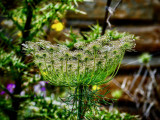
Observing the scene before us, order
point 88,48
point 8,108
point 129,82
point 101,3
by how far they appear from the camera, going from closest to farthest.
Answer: point 88,48
point 8,108
point 129,82
point 101,3

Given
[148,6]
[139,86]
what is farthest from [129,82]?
[148,6]

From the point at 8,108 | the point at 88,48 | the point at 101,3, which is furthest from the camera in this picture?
the point at 101,3

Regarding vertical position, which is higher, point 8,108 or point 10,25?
point 10,25

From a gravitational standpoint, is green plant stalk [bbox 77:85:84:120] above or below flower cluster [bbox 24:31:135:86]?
below

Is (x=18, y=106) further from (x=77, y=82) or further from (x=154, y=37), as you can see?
(x=154, y=37)

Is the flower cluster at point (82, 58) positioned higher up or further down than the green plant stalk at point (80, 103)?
higher up

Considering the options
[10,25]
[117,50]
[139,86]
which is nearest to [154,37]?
[139,86]

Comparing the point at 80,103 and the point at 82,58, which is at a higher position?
the point at 82,58

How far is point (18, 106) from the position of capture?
97cm

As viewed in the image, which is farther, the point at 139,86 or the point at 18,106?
the point at 139,86

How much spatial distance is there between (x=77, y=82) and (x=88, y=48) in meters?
0.11

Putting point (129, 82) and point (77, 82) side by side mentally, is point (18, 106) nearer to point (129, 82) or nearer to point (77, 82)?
point (77, 82)

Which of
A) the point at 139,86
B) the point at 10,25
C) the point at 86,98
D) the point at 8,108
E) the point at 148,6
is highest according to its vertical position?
the point at 148,6

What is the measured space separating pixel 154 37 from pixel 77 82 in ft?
6.00
